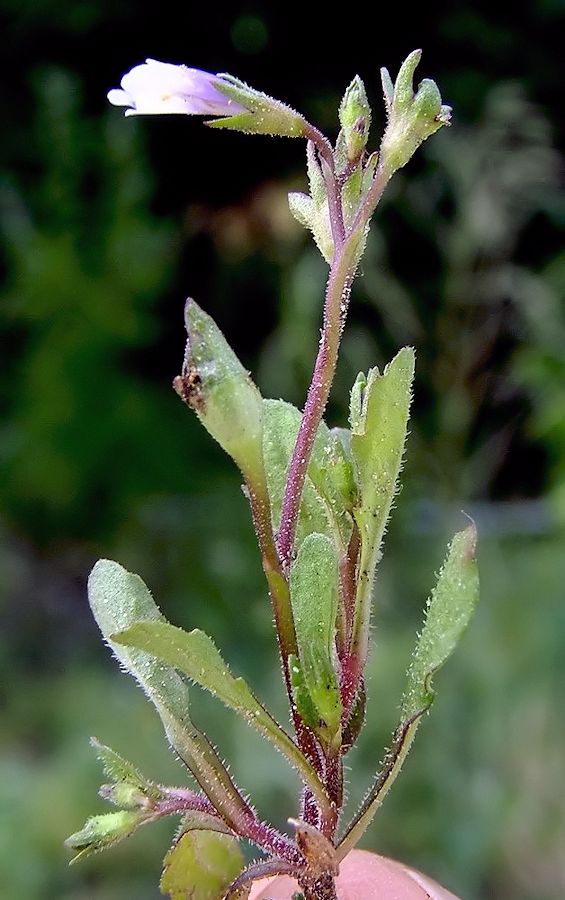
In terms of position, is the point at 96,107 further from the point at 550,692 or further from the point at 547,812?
the point at 547,812

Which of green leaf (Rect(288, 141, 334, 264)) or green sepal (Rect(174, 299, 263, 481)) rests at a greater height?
green leaf (Rect(288, 141, 334, 264))

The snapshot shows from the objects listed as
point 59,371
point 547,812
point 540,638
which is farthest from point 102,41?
point 547,812

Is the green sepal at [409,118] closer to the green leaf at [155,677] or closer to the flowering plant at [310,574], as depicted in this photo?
the flowering plant at [310,574]

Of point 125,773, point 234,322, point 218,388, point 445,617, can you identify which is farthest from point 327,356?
point 234,322

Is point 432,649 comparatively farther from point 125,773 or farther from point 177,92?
point 177,92

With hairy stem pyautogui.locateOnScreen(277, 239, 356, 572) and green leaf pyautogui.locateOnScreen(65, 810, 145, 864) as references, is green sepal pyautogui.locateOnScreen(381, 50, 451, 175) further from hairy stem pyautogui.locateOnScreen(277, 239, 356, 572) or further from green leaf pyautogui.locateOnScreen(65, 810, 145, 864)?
green leaf pyautogui.locateOnScreen(65, 810, 145, 864)

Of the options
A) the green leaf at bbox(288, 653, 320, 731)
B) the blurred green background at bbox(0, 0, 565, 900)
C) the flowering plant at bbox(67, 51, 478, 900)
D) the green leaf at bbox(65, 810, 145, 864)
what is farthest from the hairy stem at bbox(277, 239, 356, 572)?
the blurred green background at bbox(0, 0, 565, 900)

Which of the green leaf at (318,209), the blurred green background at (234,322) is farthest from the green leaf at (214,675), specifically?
the blurred green background at (234,322)
